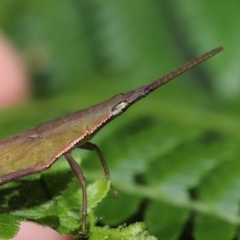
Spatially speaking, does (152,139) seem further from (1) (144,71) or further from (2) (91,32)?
(2) (91,32)

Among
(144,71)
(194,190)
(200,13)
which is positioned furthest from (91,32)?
(194,190)

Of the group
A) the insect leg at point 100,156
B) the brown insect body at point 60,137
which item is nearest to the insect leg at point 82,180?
the brown insect body at point 60,137

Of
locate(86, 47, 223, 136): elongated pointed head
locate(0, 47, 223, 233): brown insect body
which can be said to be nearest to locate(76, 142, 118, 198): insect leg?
locate(0, 47, 223, 233): brown insect body

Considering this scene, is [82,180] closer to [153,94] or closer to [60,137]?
[60,137]

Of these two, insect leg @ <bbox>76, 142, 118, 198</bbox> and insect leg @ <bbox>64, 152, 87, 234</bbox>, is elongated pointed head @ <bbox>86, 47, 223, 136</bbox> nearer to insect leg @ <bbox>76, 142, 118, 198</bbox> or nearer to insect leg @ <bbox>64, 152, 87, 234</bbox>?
insect leg @ <bbox>76, 142, 118, 198</bbox>

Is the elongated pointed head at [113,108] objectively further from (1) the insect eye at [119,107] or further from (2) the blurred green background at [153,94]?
(2) the blurred green background at [153,94]
